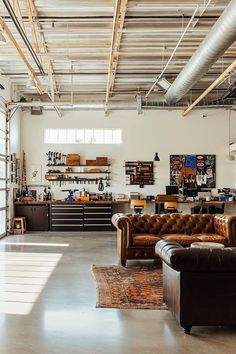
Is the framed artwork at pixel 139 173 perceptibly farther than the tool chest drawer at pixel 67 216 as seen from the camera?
Yes

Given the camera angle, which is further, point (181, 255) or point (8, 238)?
point (8, 238)

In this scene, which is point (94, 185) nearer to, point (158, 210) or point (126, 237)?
point (158, 210)

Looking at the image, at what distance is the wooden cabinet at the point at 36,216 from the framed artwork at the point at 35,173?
936 millimetres

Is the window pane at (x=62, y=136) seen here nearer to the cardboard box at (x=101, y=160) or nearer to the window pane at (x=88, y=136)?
the window pane at (x=88, y=136)

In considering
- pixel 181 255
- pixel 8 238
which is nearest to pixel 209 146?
pixel 8 238

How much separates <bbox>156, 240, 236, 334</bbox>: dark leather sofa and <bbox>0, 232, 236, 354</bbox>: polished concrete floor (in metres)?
0.14

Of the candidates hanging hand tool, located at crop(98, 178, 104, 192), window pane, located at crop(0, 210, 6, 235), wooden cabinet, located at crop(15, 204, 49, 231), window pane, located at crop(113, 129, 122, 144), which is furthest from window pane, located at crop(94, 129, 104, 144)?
window pane, located at crop(0, 210, 6, 235)

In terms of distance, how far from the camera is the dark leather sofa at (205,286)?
3.60 metres

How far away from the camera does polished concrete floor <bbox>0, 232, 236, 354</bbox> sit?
131 inches

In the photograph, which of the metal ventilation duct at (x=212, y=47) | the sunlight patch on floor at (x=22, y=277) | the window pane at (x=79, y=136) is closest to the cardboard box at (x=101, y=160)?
the window pane at (x=79, y=136)

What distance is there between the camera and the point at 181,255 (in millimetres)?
3609

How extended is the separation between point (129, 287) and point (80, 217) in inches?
258

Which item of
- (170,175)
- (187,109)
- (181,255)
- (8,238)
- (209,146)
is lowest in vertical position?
(8,238)

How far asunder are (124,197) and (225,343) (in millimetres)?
8957
